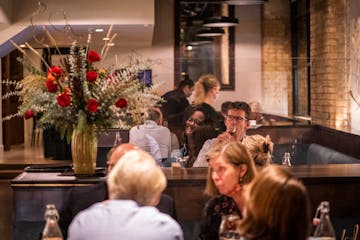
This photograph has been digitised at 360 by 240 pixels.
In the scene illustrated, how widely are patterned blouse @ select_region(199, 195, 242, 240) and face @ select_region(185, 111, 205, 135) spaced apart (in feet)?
10.4

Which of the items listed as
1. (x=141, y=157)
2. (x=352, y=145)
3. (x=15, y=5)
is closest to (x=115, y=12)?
(x=15, y=5)

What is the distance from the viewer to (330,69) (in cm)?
910

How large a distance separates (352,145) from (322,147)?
2.41 feet

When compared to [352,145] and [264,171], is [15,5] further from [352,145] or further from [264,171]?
[264,171]

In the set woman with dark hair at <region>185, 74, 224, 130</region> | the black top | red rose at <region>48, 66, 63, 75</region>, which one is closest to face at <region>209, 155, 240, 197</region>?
red rose at <region>48, 66, 63, 75</region>

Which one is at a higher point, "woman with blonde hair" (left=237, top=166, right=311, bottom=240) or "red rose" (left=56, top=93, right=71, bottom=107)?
"red rose" (left=56, top=93, right=71, bottom=107)

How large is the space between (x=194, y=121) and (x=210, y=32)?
18.6 ft

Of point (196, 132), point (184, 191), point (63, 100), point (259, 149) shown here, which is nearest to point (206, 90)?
point (196, 132)

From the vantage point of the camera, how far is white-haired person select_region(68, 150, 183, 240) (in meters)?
2.56

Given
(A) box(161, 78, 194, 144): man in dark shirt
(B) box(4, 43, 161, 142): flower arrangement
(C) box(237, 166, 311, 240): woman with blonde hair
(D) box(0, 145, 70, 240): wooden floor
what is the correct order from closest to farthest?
(C) box(237, 166, 311, 240): woman with blonde hair → (B) box(4, 43, 161, 142): flower arrangement → (A) box(161, 78, 194, 144): man in dark shirt → (D) box(0, 145, 70, 240): wooden floor

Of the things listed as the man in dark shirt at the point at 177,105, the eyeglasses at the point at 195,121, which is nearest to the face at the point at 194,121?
the eyeglasses at the point at 195,121

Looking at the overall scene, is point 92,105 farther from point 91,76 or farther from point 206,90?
point 206,90

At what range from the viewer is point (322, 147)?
816cm

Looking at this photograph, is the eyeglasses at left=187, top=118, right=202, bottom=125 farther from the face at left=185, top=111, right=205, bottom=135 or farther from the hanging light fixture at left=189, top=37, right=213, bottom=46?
the hanging light fixture at left=189, top=37, right=213, bottom=46
